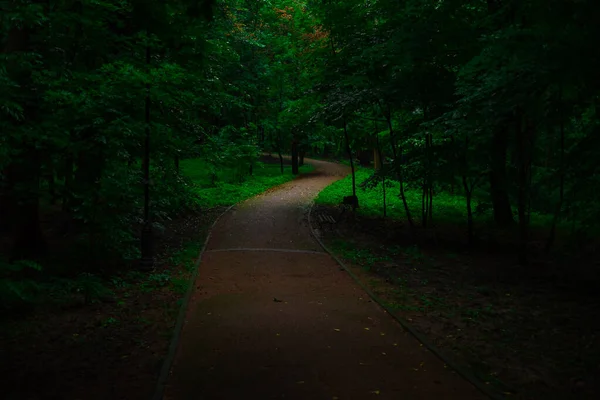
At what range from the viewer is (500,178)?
13.0 meters

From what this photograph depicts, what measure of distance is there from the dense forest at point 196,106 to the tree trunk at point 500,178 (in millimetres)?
64

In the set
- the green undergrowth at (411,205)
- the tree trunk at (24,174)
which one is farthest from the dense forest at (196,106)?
the green undergrowth at (411,205)

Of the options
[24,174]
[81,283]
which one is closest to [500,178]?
[81,283]

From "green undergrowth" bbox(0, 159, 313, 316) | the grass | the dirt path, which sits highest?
the grass

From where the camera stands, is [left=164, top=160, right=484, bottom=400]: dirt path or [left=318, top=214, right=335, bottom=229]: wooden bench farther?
[left=318, top=214, right=335, bottom=229]: wooden bench

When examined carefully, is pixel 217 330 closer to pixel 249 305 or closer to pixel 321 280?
pixel 249 305

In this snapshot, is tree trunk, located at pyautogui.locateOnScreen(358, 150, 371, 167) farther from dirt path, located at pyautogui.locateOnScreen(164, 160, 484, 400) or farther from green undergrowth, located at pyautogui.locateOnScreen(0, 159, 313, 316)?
dirt path, located at pyautogui.locateOnScreen(164, 160, 484, 400)

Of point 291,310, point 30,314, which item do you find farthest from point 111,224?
point 291,310

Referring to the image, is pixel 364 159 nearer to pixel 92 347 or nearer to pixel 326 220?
pixel 326 220

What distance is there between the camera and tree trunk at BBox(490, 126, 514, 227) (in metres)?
12.4

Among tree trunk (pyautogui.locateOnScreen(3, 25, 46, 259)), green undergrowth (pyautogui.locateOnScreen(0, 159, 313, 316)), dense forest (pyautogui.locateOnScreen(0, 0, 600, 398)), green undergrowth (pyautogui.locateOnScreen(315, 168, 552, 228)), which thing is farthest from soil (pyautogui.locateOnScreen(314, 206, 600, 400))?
tree trunk (pyautogui.locateOnScreen(3, 25, 46, 259))

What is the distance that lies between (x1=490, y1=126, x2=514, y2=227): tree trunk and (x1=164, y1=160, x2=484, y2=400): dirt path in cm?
519

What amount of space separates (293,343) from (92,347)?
9.26 feet

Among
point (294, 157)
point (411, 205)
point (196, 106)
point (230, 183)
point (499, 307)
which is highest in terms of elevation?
point (196, 106)
